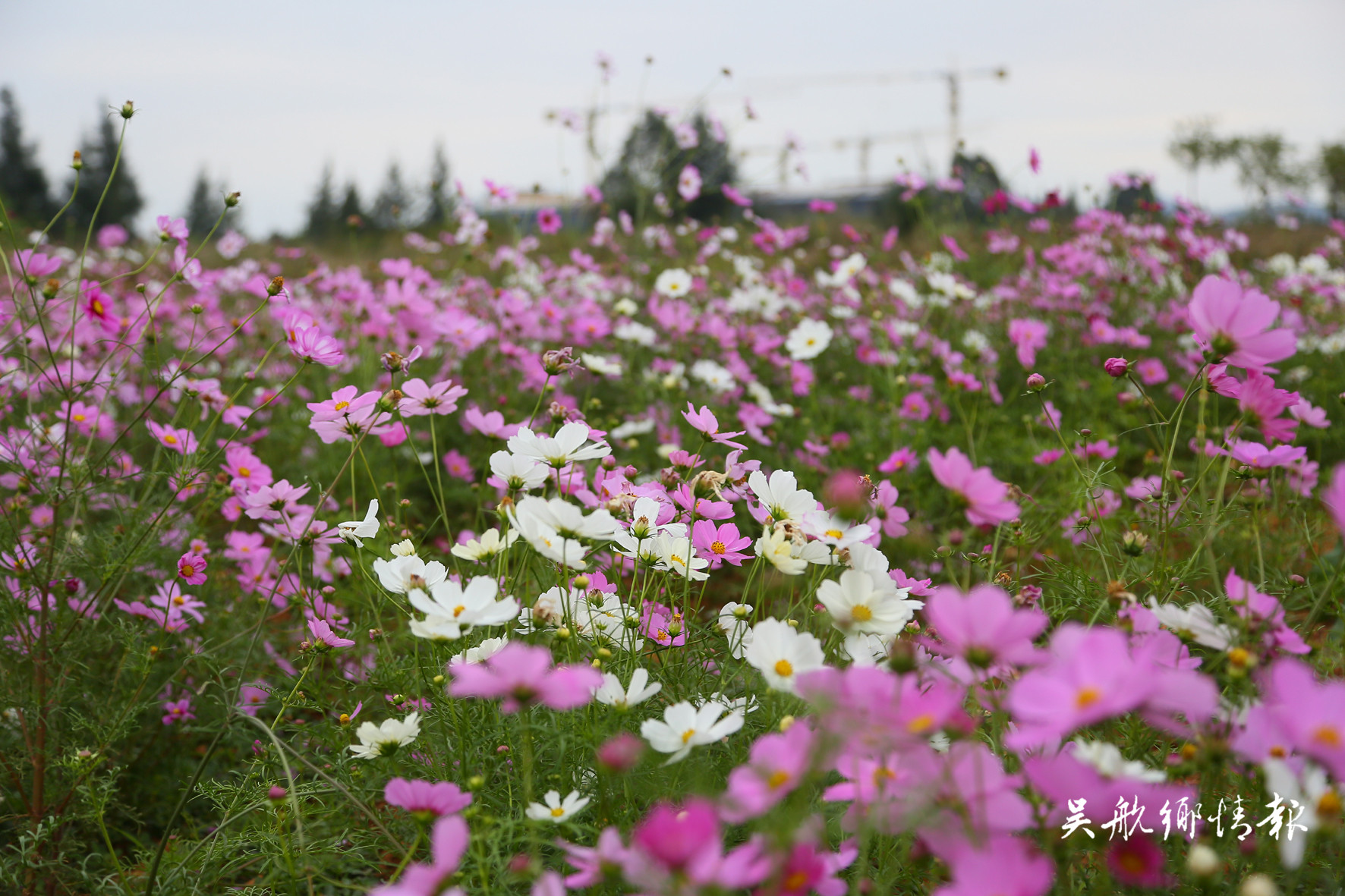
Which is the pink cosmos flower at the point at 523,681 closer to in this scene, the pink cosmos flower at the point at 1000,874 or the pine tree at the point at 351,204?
the pink cosmos flower at the point at 1000,874

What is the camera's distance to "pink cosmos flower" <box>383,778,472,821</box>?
2.47 feet

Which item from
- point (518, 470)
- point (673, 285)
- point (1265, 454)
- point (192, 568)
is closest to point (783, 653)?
point (518, 470)

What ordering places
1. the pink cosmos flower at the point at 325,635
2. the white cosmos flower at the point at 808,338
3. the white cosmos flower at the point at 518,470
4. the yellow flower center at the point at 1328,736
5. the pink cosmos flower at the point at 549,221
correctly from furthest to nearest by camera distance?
1. the pink cosmos flower at the point at 549,221
2. the white cosmos flower at the point at 808,338
3. the pink cosmos flower at the point at 325,635
4. the white cosmos flower at the point at 518,470
5. the yellow flower center at the point at 1328,736

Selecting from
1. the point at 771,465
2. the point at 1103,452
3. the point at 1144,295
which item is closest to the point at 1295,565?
the point at 1103,452

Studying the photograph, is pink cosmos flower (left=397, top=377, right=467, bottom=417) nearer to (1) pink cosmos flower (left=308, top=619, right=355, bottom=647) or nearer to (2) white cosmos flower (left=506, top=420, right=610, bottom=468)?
(2) white cosmos flower (left=506, top=420, right=610, bottom=468)

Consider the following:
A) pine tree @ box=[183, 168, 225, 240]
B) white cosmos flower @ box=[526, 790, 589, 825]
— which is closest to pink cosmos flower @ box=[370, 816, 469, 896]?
white cosmos flower @ box=[526, 790, 589, 825]

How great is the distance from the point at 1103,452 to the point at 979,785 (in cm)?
184

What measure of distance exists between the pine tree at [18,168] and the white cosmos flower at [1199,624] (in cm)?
2723

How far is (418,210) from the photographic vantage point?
6.45 m

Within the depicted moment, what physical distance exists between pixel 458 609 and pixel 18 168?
2947 centimetres

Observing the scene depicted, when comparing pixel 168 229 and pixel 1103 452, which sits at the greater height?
pixel 168 229

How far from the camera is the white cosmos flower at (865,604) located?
848mm

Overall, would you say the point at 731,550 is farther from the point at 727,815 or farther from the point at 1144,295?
the point at 1144,295

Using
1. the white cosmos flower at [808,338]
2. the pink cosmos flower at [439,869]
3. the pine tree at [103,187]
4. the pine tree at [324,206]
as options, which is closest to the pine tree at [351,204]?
the pine tree at [324,206]
